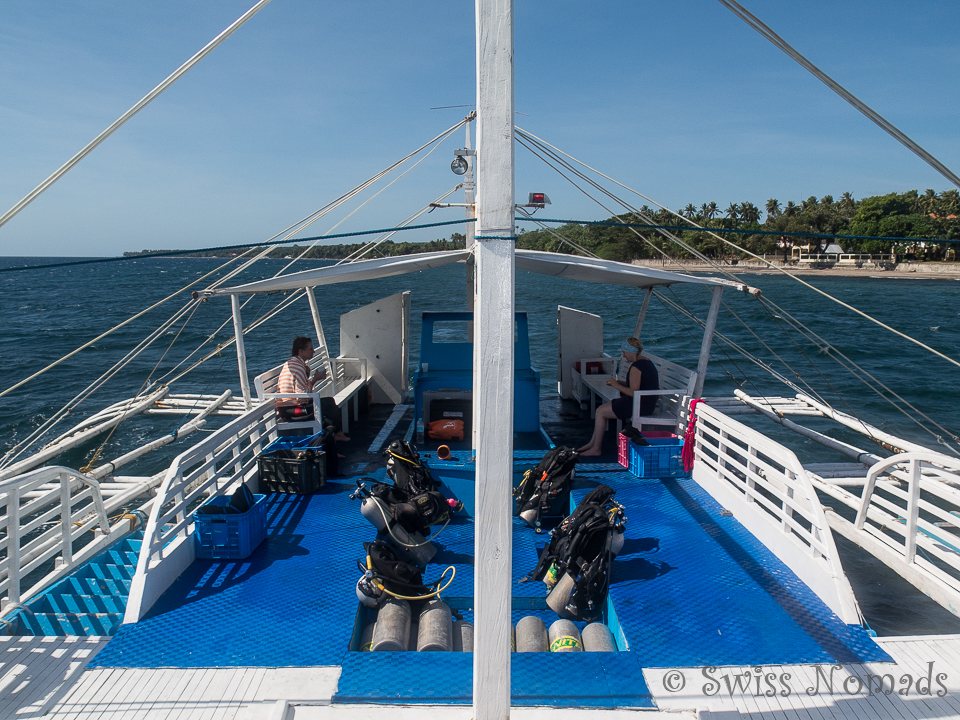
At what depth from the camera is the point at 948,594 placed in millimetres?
4520

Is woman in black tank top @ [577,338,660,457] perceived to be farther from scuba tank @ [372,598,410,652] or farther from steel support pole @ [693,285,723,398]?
scuba tank @ [372,598,410,652]

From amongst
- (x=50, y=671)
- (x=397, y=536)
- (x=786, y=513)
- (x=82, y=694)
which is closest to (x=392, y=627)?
(x=397, y=536)

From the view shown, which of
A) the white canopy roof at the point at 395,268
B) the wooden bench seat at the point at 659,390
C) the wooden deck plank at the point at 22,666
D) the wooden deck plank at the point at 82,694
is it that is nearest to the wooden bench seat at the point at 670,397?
the wooden bench seat at the point at 659,390

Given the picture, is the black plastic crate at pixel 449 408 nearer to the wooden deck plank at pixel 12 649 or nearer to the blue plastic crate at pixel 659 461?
the blue plastic crate at pixel 659 461

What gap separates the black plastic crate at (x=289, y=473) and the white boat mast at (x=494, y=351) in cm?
493

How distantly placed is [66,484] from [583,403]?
8774 mm

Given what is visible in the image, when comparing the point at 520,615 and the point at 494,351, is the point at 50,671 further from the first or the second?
the point at 494,351

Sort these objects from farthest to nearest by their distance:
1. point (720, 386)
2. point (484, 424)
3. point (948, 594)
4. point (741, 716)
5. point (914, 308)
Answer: point (914, 308) < point (720, 386) < point (948, 594) < point (741, 716) < point (484, 424)

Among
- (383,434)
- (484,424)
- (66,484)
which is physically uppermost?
(484,424)

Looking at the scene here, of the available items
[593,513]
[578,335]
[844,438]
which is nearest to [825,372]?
[844,438]

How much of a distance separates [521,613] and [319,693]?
2.01 metres

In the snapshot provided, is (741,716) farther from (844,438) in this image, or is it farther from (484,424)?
(844,438)

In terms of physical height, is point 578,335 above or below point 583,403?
above

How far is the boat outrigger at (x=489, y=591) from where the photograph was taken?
8.56 ft
